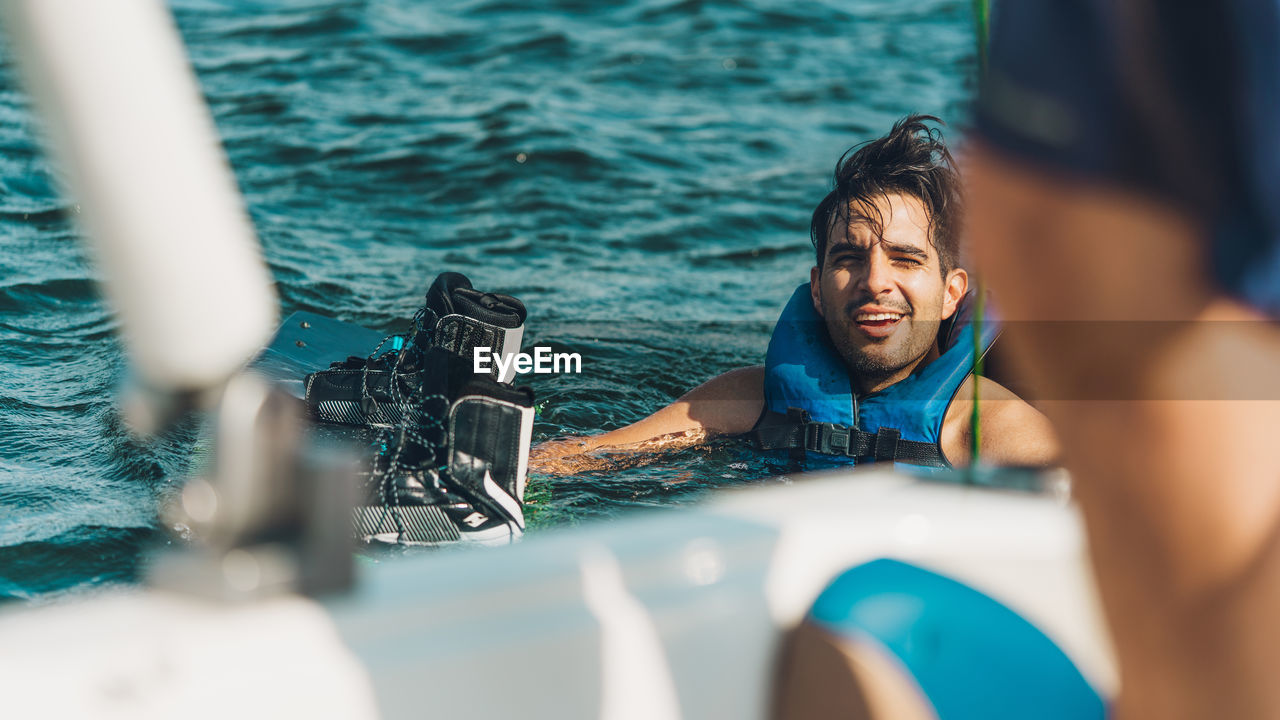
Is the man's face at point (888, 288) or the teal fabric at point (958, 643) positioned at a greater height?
the man's face at point (888, 288)

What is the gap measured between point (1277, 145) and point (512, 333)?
4.99ft

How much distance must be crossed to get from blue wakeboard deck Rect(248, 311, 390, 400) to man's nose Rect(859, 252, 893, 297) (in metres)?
1.04

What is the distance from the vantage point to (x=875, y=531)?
1119 millimetres

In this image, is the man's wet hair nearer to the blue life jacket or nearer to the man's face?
the man's face

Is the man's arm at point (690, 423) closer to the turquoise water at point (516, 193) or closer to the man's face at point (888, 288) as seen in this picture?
the turquoise water at point (516, 193)

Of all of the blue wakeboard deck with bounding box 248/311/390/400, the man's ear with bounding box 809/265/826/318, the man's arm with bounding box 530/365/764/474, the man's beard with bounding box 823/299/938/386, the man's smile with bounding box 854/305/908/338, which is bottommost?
the man's arm with bounding box 530/365/764/474

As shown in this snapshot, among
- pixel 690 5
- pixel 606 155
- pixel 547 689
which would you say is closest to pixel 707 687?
pixel 547 689

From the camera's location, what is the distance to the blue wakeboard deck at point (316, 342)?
2.23 m

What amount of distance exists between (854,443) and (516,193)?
10.3 ft

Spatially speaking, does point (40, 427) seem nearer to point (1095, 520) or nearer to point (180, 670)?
point (180, 670)

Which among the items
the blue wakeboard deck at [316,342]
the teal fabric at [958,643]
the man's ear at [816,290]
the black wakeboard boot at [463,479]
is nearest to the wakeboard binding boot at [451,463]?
the black wakeboard boot at [463,479]

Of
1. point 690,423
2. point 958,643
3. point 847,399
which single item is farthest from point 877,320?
point 958,643

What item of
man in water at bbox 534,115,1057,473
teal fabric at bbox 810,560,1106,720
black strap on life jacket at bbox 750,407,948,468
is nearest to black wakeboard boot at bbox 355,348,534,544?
teal fabric at bbox 810,560,1106,720

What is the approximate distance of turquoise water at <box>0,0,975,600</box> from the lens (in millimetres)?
2619
